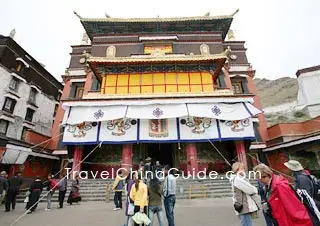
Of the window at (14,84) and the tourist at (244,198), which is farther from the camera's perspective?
the window at (14,84)

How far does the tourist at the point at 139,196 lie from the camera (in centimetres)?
479

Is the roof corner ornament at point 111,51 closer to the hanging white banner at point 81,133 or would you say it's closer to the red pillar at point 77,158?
the hanging white banner at point 81,133

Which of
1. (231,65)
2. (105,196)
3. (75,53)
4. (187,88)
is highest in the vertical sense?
(75,53)

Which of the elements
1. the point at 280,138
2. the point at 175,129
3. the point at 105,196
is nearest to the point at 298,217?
the point at 105,196

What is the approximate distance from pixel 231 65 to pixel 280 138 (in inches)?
386

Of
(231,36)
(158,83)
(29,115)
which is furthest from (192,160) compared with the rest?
(29,115)

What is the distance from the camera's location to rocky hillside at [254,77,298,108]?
4919 cm

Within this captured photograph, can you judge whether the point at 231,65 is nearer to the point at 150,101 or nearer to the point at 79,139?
the point at 150,101

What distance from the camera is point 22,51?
23.9m

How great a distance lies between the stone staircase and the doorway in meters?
5.44

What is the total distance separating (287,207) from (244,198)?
1261 mm

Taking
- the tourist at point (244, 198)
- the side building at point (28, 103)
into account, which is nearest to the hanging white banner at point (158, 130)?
the side building at point (28, 103)

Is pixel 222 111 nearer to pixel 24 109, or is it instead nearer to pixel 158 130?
pixel 158 130

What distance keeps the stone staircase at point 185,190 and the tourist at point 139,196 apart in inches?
→ 202
